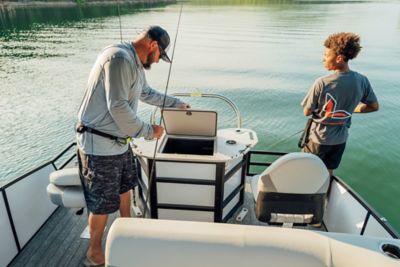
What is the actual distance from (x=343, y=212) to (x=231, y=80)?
11.5m

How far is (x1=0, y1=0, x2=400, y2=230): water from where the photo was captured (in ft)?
26.5

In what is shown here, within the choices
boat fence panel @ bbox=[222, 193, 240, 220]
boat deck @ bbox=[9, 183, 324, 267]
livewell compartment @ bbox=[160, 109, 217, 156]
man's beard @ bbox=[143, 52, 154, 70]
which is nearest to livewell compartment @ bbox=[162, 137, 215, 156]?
livewell compartment @ bbox=[160, 109, 217, 156]

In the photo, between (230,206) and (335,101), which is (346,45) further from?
(230,206)

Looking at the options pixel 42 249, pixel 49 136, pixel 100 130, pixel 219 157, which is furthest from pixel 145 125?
pixel 49 136

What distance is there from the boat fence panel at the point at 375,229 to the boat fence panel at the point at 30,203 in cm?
310

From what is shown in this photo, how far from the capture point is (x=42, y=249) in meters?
2.80

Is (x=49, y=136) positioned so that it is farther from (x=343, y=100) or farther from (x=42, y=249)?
(x=343, y=100)

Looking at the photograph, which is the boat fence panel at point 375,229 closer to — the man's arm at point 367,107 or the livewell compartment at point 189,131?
the man's arm at point 367,107

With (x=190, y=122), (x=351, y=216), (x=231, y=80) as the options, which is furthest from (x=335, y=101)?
(x=231, y=80)

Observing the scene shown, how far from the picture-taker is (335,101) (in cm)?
272

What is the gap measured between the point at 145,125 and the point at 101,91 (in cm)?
38

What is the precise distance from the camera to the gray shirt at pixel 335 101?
2.67 metres

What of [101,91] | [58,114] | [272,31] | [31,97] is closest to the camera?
[101,91]

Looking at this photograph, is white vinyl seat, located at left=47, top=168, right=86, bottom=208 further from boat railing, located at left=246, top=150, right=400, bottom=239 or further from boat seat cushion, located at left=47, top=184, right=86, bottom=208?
boat railing, located at left=246, top=150, right=400, bottom=239
